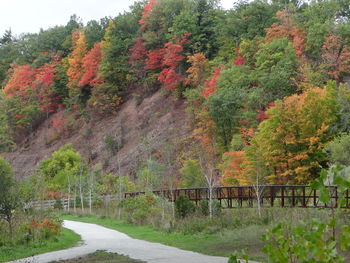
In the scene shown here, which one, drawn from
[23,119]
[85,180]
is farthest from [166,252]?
[23,119]

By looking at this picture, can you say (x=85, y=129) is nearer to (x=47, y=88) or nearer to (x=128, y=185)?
(x=47, y=88)

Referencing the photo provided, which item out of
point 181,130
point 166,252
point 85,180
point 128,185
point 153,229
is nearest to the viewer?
point 166,252

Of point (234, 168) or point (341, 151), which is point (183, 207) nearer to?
point (341, 151)

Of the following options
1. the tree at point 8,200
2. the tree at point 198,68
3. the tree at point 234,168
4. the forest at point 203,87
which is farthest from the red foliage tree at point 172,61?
the tree at point 8,200

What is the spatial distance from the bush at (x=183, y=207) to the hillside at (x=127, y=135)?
993 inches

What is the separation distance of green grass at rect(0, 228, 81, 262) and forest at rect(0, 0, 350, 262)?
308 centimetres

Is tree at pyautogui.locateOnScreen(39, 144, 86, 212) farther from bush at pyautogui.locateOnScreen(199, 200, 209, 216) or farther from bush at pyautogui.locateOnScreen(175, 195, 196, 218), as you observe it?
bush at pyautogui.locateOnScreen(199, 200, 209, 216)

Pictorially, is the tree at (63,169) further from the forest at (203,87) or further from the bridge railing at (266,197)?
the bridge railing at (266,197)

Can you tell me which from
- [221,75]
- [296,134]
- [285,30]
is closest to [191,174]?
[221,75]

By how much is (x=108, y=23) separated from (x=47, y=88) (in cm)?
1227

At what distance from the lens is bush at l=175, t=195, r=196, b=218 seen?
2511 centimetres

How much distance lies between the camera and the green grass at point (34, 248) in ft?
57.0

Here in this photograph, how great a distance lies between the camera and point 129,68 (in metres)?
61.8

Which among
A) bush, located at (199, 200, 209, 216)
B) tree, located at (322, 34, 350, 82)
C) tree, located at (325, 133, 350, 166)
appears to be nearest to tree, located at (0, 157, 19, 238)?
bush, located at (199, 200, 209, 216)
